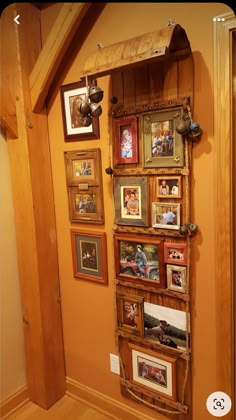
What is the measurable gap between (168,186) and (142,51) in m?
0.57

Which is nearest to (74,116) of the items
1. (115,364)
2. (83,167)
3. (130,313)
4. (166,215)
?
(83,167)

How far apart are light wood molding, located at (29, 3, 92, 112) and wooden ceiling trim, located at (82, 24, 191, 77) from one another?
11.0 inches

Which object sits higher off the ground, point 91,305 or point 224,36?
point 224,36

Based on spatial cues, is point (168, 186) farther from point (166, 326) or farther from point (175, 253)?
point (166, 326)

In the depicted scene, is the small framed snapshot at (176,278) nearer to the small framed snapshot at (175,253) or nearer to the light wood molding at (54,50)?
the small framed snapshot at (175,253)

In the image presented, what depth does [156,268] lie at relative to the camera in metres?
1.49

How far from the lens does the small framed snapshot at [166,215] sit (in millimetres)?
1396

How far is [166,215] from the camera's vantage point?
143 centimetres

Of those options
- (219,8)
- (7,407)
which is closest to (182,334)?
(7,407)

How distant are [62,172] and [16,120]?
378mm

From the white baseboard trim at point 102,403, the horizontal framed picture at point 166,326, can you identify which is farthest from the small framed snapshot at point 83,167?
the white baseboard trim at point 102,403

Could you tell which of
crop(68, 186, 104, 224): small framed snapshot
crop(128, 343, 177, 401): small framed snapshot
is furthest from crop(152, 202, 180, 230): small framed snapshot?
crop(128, 343, 177, 401): small framed snapshot

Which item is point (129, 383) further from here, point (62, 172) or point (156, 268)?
point (62, 172)

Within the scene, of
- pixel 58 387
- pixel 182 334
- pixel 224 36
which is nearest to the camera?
pixel 224 36
